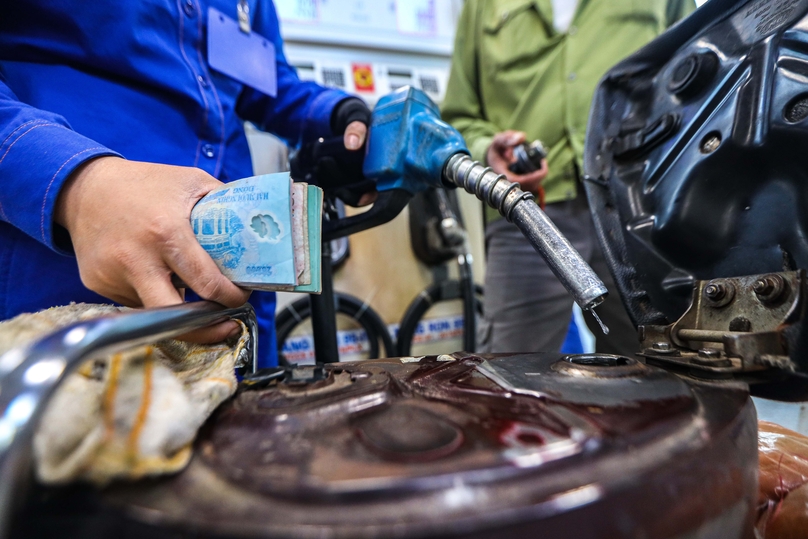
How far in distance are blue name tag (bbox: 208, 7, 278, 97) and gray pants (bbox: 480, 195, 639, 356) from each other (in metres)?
0.64

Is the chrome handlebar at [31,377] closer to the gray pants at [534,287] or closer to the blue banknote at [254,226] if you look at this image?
the blue banknote at [254,226]

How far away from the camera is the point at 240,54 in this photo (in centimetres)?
69

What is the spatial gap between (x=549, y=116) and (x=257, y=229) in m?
Result: 0.89

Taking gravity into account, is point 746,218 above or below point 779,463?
above

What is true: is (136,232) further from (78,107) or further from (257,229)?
(78,107)

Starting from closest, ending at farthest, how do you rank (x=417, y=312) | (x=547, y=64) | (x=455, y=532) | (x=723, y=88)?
(x=455, y=532)
(x=723, y=88)
(x=547, y=64)
(x=417, y=312)

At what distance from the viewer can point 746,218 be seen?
45cm

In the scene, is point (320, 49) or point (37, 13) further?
point (320, 49)

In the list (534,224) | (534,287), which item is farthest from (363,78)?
(534,224)

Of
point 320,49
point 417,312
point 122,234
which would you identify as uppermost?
point 320,49

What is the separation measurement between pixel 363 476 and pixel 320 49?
1750mm

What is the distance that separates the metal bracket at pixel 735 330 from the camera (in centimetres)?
37

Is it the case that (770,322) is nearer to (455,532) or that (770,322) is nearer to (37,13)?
(455,532)

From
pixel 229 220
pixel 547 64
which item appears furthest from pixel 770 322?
pixel 547 64
